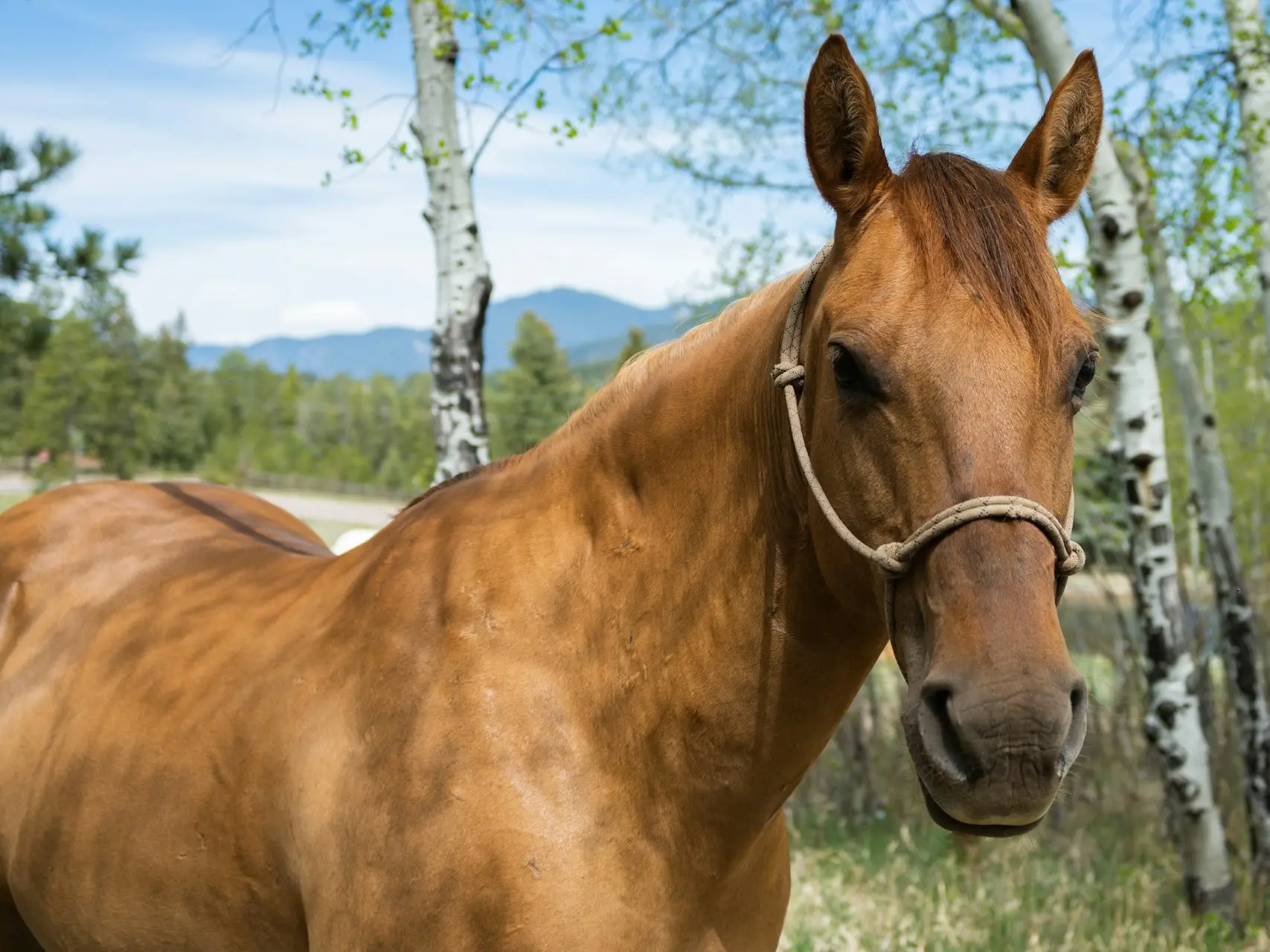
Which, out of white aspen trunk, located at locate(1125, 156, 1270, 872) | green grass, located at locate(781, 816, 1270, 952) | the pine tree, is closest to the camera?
green grass, located at locate(781, 816, 1270, 952)

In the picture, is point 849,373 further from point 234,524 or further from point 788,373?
point 234,524

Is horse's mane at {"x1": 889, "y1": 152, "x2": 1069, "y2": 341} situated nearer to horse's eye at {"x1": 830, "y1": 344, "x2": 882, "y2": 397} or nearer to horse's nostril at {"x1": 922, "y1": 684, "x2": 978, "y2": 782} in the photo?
horse's eye at {"x1": 830, "y1": 344, "x2": 882, "y2": 397}

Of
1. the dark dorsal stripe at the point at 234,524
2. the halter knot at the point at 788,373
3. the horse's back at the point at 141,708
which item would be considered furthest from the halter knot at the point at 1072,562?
the dark dorsal stripe at the point at 234,524

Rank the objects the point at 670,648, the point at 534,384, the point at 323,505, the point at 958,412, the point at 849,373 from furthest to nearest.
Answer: the point at 323,505, the point at 534,384, the point at 670,648, the point at 849,373, the point at 958,412

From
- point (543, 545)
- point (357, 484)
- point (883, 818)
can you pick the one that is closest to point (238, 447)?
point (357, 484)

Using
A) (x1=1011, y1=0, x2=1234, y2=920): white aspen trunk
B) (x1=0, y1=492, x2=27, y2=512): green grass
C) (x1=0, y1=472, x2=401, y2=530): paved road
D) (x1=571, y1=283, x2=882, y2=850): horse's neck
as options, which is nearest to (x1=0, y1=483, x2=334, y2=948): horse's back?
(x1=571, y1=283, x2=882, y2=850): horse's neck

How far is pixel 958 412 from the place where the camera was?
5.33 feet

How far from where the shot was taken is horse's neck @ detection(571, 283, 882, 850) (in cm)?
196

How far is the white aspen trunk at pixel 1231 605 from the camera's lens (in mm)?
5316

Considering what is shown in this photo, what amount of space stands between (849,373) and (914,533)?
11.1 inches

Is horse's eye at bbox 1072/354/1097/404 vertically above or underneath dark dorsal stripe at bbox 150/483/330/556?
above

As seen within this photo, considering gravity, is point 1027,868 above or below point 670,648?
below

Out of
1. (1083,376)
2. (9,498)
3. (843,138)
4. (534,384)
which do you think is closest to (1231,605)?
(1083,376)

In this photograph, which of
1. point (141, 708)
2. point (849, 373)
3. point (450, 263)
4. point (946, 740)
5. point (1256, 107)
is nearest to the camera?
point (946, 740)
